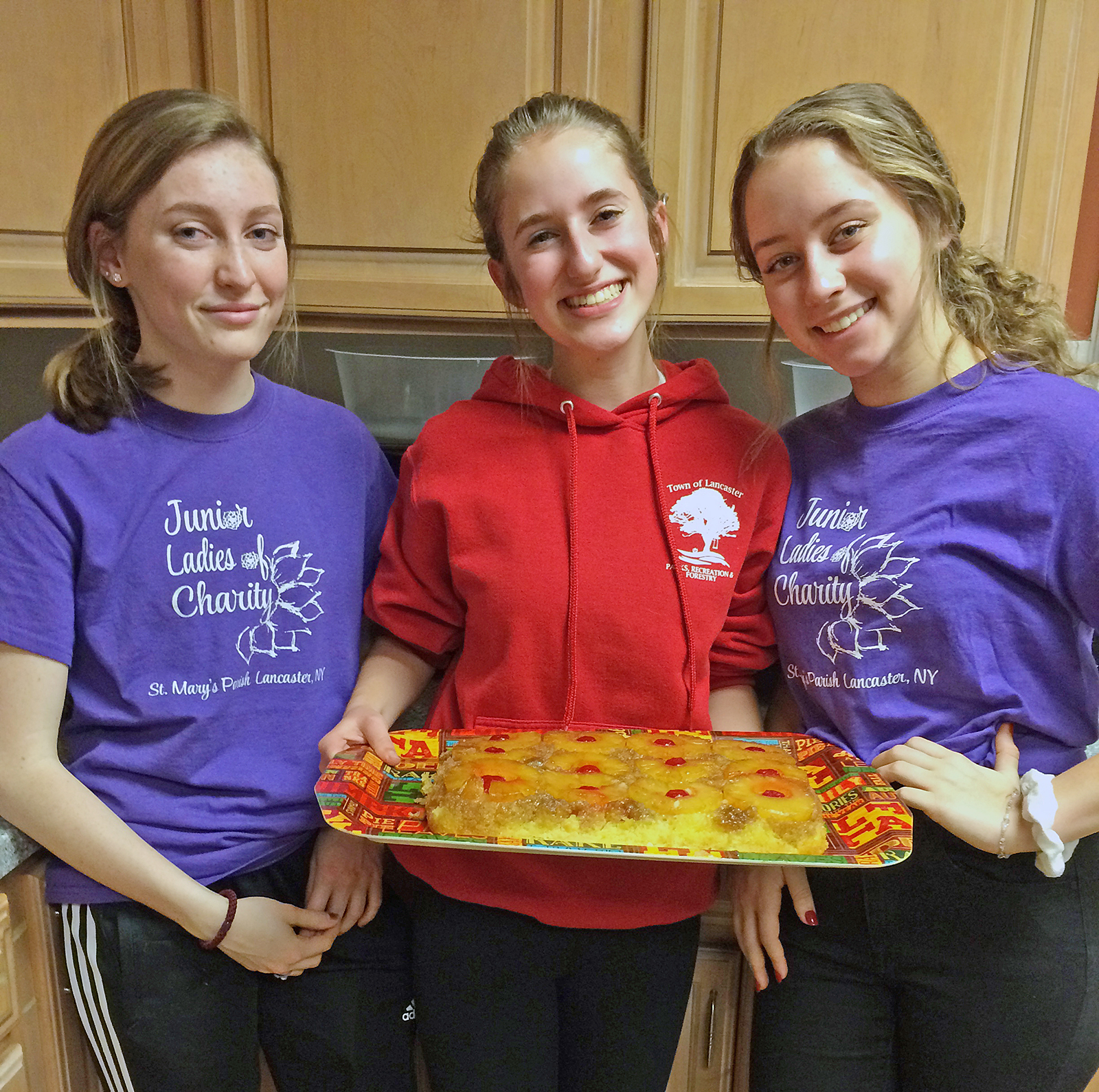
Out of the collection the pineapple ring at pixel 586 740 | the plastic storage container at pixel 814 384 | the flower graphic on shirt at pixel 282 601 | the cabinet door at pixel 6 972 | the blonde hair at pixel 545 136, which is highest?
the blonde hair at pixel 545 136

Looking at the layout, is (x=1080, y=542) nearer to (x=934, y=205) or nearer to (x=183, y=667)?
(x=934, y=205)

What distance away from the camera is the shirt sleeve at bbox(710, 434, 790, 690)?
0.96 meters

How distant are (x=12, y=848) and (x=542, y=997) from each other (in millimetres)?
533

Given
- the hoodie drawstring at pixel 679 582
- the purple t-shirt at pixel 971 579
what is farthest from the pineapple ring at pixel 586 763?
the purple t-shirt at pixel 971 579

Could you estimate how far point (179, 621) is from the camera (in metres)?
0.88

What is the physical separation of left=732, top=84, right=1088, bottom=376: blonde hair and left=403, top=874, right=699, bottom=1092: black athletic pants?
68 cm

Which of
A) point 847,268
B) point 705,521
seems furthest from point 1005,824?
point 847,268

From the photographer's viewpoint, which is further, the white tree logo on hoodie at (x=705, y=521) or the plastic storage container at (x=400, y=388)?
the plastic storage container at (x=400, y=388)

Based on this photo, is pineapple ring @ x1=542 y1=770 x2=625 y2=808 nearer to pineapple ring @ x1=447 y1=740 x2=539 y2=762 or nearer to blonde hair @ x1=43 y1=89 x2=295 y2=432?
pineapple ring @ x1=447 y1=740 x2=539 y2=762

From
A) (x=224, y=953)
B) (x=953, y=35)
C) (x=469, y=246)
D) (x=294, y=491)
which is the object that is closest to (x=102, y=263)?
(x=294, y=491)

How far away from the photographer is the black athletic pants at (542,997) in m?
0.86

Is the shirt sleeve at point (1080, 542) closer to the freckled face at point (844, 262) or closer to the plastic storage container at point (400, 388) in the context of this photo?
the freckled face at point (844, 262)

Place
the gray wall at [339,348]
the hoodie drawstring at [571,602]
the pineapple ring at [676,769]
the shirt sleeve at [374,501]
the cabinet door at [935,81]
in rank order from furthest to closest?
the gray wall at [339,348], the cabinet door at [935,81], the shirt sleeve at [374,501], the hoodie drawstring at [571,602], the pineapple ring at [676,769]

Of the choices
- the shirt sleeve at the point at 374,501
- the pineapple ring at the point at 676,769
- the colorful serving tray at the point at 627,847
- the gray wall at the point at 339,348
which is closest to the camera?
the colorful serving tray at the point at 627,847
